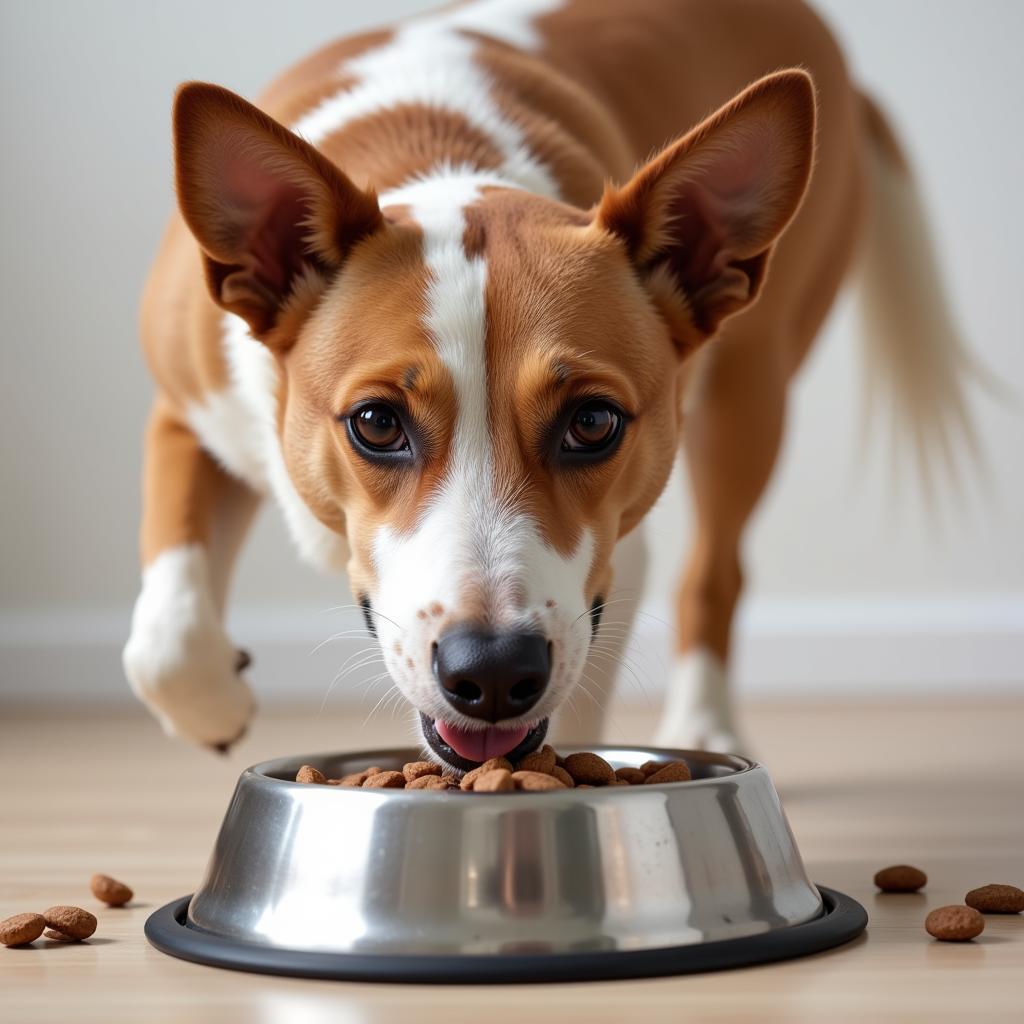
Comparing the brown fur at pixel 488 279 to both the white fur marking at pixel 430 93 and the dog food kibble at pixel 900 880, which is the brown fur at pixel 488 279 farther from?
the dog food kibble at pixel 900 880

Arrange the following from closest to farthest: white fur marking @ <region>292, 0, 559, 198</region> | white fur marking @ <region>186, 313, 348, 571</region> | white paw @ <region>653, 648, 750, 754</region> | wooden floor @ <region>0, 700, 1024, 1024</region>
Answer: wooden floor @ <region>0, 700, 1024, 1024</region> → white fur marking @ <region>186, 313, 348, 571</region> → white fur marking @ <region>292, 0, 559, 198</region> → white paw @ <region>653, 648, 750, 754</region>

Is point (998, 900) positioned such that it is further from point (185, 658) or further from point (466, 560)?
point (185, 658)

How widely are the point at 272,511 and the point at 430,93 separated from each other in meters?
2.31

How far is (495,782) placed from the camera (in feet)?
4.62

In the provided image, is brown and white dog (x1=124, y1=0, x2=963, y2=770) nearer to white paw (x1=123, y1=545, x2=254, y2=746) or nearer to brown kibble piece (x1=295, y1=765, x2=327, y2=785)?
white paw (x1=123, y1=545, x2=254, y2=746)

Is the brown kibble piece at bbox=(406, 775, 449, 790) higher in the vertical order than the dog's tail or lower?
lower

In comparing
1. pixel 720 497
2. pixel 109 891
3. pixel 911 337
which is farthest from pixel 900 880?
pixel 911 337

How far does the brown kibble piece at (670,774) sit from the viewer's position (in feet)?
5.12

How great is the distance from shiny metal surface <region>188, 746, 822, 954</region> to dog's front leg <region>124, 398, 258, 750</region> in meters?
0.65

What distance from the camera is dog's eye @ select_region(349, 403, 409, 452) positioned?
1.65 m

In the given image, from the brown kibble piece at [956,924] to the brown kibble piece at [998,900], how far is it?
11cm

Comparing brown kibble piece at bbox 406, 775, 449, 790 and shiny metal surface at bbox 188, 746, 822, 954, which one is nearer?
shiny metal surface at bbox 188, 746, 822, 954

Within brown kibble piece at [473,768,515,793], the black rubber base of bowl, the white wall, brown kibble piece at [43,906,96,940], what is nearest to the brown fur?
brown kibble piece at [473,768,515,793]

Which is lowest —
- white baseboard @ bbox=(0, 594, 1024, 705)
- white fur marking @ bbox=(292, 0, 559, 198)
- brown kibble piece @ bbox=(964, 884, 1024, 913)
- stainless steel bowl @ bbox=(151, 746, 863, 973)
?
white baseboard @ bbox=(0, 594, 1024, 705)
